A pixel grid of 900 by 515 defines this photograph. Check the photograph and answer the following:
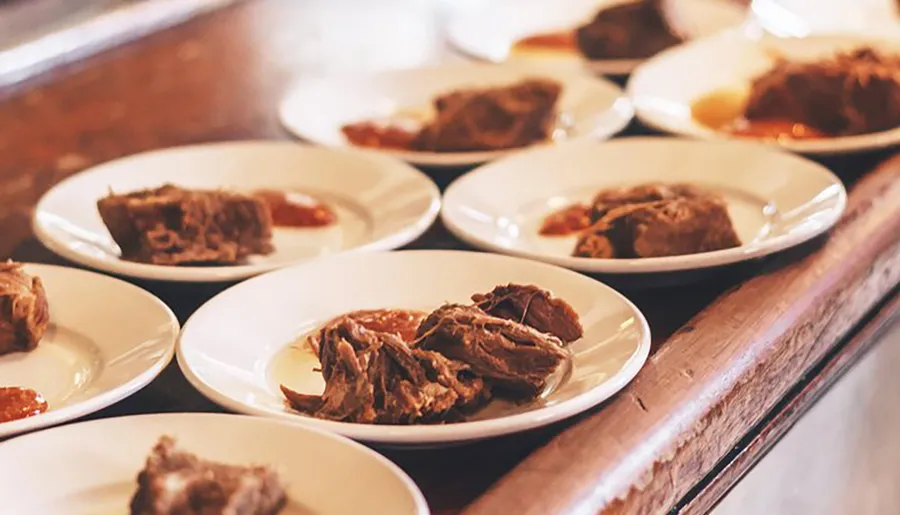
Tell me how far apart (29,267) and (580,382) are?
0.85m

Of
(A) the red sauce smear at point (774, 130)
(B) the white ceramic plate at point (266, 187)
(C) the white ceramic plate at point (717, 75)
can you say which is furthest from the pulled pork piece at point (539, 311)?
(A) the red sauce smear at point (774, 130)

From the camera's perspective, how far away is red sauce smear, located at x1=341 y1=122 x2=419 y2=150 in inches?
102

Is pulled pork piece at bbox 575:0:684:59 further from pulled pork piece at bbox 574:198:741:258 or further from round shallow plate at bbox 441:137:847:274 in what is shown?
pulled pork piece at bbox 574:198:741:258

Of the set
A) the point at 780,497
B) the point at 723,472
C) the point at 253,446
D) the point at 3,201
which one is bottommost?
the point at 780,497

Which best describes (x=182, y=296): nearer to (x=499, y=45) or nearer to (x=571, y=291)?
(x=571, y=291)

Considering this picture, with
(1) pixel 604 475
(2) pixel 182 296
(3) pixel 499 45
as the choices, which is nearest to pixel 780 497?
(1) pixel 604 475

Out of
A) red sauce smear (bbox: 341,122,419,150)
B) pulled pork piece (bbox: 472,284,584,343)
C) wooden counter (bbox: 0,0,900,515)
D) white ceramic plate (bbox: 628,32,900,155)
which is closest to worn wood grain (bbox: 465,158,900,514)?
wooden counter (bbox: 0,0,900,515)

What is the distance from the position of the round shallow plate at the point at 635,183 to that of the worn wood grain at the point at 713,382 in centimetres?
7

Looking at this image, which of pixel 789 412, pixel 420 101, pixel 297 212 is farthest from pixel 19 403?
pixel 420 101

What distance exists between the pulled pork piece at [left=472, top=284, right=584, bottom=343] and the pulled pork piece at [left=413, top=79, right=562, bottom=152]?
2.78ft

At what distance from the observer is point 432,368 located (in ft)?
4.88

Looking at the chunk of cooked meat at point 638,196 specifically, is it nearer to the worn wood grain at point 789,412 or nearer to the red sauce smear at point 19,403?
the worn wood grain at point 789,412

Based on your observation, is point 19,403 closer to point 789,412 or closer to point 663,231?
point 663,231

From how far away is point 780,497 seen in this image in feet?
6.40
